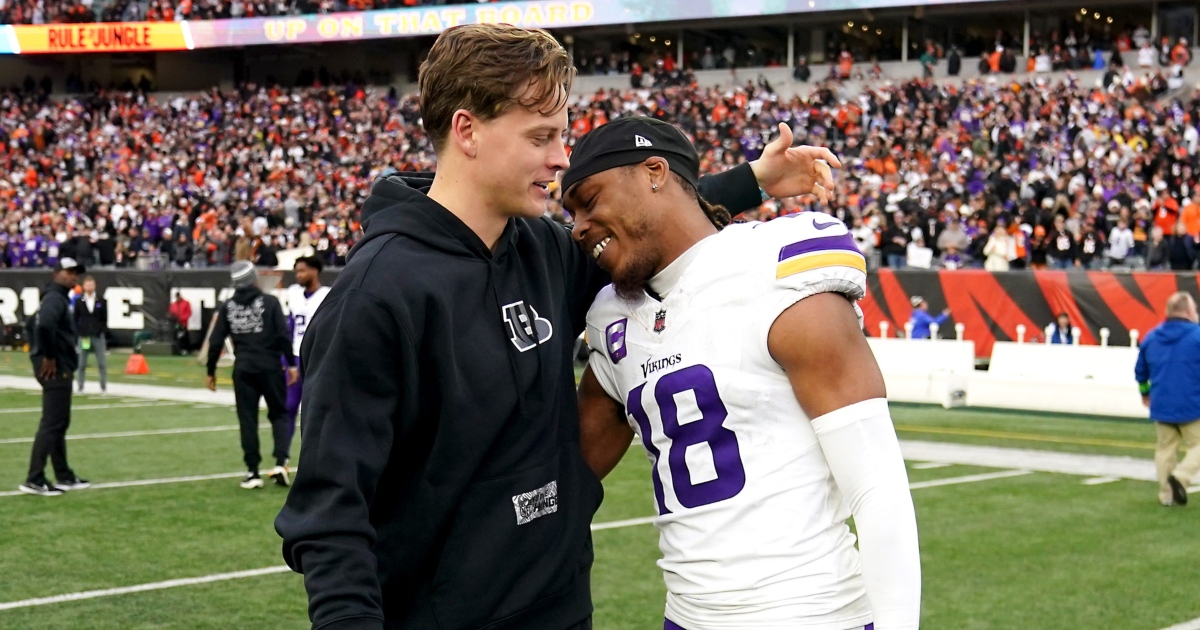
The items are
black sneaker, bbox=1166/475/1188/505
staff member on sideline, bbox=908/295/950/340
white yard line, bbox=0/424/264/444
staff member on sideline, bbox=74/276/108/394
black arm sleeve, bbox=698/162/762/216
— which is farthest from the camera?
staff member on sideline, bbox=74/276/108/394

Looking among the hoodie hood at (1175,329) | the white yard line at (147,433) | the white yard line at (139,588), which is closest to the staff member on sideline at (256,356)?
the white yard line at (139,588)

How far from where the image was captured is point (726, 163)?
29.6m

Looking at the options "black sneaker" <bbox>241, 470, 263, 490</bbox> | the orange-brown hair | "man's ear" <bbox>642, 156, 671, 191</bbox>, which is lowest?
"black sneaker" <bbox>241, 470, 263, 490</bbox>

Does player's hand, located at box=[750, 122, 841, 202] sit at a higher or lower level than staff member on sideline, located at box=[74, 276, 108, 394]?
higher

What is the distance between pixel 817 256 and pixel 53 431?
9.06 meters

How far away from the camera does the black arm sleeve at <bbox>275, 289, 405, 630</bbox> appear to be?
6.82 feet

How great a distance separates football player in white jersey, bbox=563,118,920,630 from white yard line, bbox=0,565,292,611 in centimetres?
490

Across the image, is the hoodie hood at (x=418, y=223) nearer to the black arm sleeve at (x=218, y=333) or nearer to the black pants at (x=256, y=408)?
the black pants at (x=256, y=408)

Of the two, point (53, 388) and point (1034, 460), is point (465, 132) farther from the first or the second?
point (1034, 460)

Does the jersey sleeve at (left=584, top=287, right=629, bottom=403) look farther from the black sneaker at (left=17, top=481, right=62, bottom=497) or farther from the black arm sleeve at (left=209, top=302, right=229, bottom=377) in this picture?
the black sneaker at (left=17, top=481, right=62, bottom=497)

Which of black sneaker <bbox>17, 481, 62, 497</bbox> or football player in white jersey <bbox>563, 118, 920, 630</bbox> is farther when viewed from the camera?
black sneaker <bbox>17, 481, 62, 497</bbox>

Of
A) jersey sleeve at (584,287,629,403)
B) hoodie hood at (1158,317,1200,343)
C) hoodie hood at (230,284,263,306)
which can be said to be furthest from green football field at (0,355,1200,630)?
jersey sleeve at (584,287,629,403)

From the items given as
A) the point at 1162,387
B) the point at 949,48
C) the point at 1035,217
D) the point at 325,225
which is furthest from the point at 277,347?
the point at 949,48

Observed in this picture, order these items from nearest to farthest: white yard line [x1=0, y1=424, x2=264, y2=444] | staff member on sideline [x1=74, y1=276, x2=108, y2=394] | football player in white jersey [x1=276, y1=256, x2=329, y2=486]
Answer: football player in white jersey [x1=276, y1=256, x2=329, y2=486] < white yard line [x1=0, y1=424, x2=264, y2=444] < staff member on sideline [x1=74, y1=276, x2=108, y2=394]
